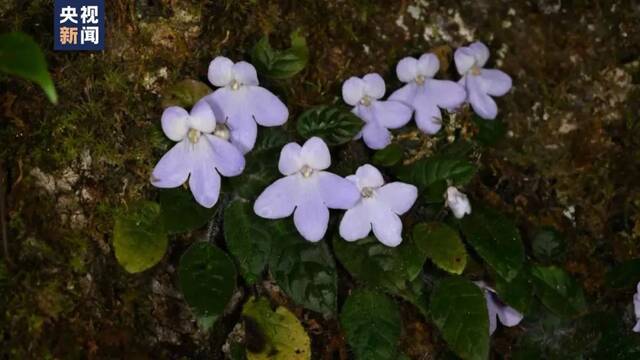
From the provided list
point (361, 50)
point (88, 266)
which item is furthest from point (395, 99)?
point (88, 266)

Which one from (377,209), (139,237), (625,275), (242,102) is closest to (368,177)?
(377,209)

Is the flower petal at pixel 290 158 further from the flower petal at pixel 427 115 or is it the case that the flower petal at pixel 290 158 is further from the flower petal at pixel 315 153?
the flower petal at pixel 427 115

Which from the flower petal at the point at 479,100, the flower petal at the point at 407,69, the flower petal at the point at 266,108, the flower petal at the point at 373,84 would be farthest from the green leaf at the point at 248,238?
the flower petal at the point at 479,100

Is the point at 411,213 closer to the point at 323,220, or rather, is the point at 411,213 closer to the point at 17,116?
the point at 323,220

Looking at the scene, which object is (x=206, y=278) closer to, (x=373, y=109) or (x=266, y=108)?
(x=266, y=108)

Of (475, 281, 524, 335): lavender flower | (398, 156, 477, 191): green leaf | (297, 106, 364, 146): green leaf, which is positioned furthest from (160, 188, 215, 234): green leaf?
(475, 281, 524, 335): lavender flower

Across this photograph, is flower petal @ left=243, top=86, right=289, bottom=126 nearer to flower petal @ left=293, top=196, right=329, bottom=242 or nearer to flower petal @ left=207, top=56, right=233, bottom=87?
→ flower petal @ left=207, top=56, right=233, bottom=87
